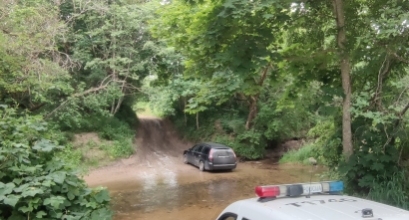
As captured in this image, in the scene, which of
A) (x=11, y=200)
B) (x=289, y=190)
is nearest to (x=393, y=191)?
(x=289, y=190)

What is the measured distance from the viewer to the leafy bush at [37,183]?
574cm

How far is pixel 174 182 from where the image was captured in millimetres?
19234

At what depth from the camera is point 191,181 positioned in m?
19.4

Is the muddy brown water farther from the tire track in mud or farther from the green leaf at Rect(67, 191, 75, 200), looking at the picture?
the green leaf at Rect(67, 191, 75, 200)

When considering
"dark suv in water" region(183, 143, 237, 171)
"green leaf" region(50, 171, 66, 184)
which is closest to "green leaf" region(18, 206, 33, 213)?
"green leaf" region(50, 171, 66, 184)

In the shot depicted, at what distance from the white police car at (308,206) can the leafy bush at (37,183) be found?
2.94m

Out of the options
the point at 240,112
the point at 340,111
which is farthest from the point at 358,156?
the point at 240,112

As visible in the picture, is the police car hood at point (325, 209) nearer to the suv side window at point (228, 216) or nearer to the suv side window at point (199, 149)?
the suv side window at point (228, 216)

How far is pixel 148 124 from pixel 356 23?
1115 inches

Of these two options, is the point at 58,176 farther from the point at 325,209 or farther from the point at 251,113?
the point at 251,113

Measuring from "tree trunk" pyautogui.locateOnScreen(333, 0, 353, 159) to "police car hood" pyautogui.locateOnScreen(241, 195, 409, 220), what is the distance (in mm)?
6228

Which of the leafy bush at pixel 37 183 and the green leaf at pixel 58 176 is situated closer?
the leafy bush at pixel 37 183

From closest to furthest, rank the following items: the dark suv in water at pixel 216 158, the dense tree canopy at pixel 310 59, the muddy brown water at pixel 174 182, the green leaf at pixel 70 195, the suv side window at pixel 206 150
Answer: the green leaf at pixel 70 195
the dense tree canopy at pixel 310 59
the muddy brown water at pixel 174 182
the dark suv in water at pixel 216 158
the suv side window at pixel 206 150

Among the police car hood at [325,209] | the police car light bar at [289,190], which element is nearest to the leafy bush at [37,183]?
the police car light bar at [289,190]
